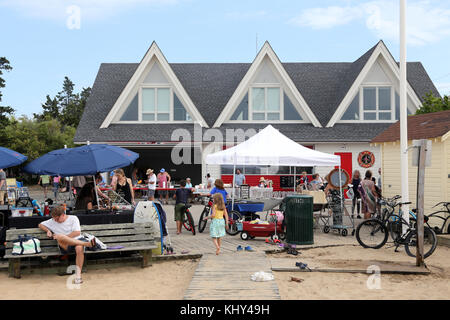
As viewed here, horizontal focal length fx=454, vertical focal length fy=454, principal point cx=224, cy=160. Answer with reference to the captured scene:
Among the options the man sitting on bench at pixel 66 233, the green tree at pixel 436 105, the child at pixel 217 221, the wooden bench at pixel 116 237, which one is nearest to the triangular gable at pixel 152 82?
the green tree at pixel 436 105

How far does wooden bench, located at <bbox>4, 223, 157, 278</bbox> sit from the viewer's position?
8156 mm

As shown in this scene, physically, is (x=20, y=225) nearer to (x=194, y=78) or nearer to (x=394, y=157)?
(x=394, y=157)

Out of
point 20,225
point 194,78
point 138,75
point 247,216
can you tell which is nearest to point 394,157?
point 247,216

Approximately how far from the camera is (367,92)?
2427 cm

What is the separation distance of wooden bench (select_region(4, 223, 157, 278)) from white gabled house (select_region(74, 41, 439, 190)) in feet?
45.0

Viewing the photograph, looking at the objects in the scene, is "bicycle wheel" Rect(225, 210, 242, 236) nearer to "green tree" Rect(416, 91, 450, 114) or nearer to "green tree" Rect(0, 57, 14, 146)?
"green tree" Rect(416, 91, 450, 114)

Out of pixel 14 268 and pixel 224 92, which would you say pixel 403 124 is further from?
pixel 224 92

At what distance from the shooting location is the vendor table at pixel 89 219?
8.79 meters

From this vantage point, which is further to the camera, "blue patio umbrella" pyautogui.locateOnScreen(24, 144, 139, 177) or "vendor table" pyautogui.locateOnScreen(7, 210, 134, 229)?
"blue patio umbrella" pyautogui.locateOnScreen(24, 144, 139, 177)

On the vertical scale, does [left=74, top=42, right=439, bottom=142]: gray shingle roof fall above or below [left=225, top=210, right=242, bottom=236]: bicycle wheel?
above

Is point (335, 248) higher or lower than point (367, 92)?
lower

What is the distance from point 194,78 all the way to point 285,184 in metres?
9.31

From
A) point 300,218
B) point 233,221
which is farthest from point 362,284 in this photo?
point 233,221

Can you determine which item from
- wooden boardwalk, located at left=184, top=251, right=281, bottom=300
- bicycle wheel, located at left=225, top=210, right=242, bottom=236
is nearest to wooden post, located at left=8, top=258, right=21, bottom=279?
wooden boardwalk, located at left=184, top=251, right=281, bottom=300
